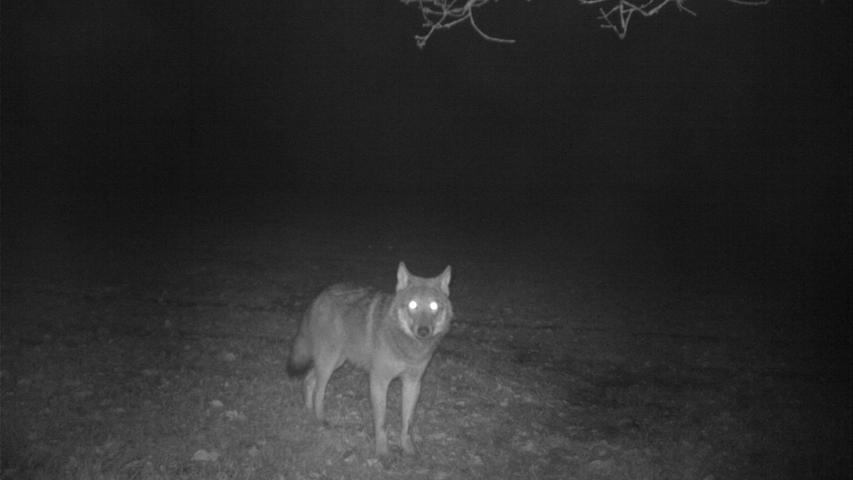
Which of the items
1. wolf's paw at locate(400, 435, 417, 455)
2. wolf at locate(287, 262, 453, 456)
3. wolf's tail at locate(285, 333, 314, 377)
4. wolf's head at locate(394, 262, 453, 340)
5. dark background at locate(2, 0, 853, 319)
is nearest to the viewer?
wolf's head at locate(394, 262, 453, 340)

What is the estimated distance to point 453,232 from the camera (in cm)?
2852

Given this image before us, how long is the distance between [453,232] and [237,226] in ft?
26.4

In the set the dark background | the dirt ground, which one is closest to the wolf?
the dirt ground

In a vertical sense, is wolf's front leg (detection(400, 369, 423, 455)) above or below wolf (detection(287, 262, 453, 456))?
below

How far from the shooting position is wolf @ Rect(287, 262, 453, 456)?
23.2ft

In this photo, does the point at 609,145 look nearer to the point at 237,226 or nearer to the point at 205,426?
the point at 237,226

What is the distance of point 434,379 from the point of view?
930 cm

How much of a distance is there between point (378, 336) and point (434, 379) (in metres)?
2.30

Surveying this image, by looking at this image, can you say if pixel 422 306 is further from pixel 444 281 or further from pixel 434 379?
pixel 434 379

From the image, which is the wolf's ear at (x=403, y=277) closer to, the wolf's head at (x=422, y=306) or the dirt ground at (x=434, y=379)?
the wolf's head at (x=422, y=306)

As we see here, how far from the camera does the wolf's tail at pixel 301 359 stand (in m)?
7.73

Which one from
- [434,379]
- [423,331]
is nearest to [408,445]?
[423,331]

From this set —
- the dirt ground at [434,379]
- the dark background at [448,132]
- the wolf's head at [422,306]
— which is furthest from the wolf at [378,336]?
the dark background at [448,132]

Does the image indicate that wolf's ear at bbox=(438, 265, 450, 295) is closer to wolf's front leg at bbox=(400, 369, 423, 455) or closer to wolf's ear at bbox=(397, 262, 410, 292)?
wolf's ear at bbox=(397, 262, 410, 292)
